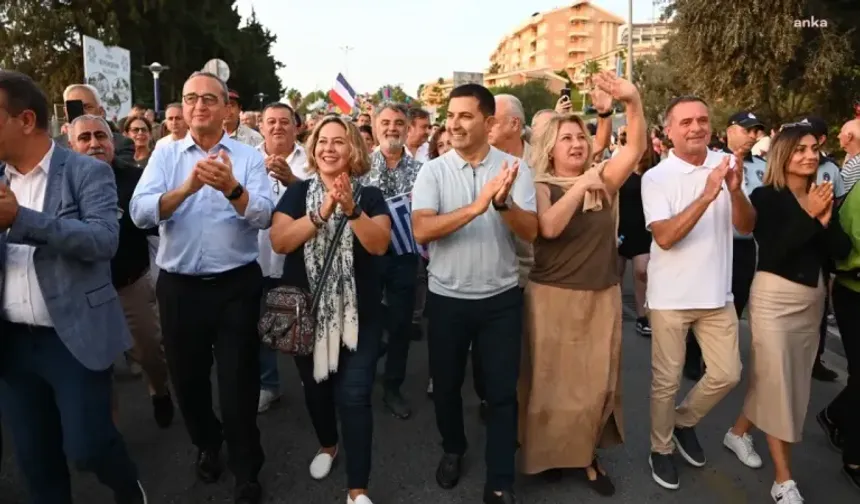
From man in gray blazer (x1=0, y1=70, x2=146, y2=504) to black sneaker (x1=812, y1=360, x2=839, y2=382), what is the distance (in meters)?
4.89

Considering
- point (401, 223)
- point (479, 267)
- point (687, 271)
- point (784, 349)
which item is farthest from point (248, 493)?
point (784, 349)

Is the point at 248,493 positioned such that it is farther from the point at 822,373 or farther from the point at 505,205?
the point at 822,373

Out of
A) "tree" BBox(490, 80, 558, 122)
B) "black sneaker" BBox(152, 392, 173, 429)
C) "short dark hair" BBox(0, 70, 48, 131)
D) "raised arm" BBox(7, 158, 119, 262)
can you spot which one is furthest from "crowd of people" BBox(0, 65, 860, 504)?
"tree" BBox(490, 80, 558, 122)

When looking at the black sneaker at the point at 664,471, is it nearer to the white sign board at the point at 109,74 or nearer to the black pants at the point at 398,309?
the black pants at the point at 398,309

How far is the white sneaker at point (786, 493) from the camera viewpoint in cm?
317

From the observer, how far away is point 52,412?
271cm

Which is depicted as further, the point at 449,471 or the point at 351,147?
the point at 449,471

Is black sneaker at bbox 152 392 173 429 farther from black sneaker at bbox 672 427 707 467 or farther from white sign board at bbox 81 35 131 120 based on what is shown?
white sign board at bbox 81 35 131 120

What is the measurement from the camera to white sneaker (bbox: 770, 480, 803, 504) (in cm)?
317

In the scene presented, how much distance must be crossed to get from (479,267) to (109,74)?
44.2 ft

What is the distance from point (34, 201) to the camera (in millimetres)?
2533

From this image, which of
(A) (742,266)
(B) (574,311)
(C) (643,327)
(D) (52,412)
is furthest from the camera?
(C) (643,327)

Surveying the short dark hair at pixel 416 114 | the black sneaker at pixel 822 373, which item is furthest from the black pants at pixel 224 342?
the black sneaker at pixel 822 373

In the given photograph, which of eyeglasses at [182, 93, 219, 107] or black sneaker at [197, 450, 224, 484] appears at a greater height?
eyeglasses at [182, 93, 219, 107]
